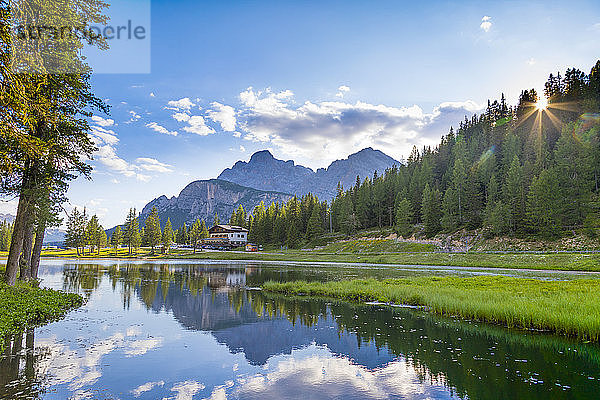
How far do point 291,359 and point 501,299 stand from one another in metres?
14.9

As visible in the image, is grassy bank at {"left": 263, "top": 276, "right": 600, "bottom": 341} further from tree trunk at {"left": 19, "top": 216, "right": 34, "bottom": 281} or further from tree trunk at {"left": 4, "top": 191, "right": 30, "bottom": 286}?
tree trunk at {"left": 4, "top": 191, "right": 30, "bottom": 286}

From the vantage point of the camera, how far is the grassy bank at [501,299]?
16078 millimetres

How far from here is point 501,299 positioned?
21422 millimetres

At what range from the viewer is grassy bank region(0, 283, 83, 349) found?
1581 cm

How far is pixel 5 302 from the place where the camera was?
17.9m

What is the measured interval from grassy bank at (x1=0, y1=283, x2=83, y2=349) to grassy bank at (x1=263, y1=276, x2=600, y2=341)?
1704 cm

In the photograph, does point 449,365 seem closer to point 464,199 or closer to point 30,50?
point 30,50

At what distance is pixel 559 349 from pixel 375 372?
7.99 m

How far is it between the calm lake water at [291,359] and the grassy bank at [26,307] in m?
0.78

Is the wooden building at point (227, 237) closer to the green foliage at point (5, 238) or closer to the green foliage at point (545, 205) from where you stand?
the green foliage at point (5, 238)

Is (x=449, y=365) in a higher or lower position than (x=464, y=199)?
lower

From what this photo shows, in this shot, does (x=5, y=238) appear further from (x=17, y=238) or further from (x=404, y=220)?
(x=17, y=238)

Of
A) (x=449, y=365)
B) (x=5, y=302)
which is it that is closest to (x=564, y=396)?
(x=449, y=365)

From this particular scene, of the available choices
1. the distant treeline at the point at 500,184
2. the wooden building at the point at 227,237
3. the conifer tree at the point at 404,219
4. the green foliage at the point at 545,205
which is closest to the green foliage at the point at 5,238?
the wooden building at the point at 227,237
